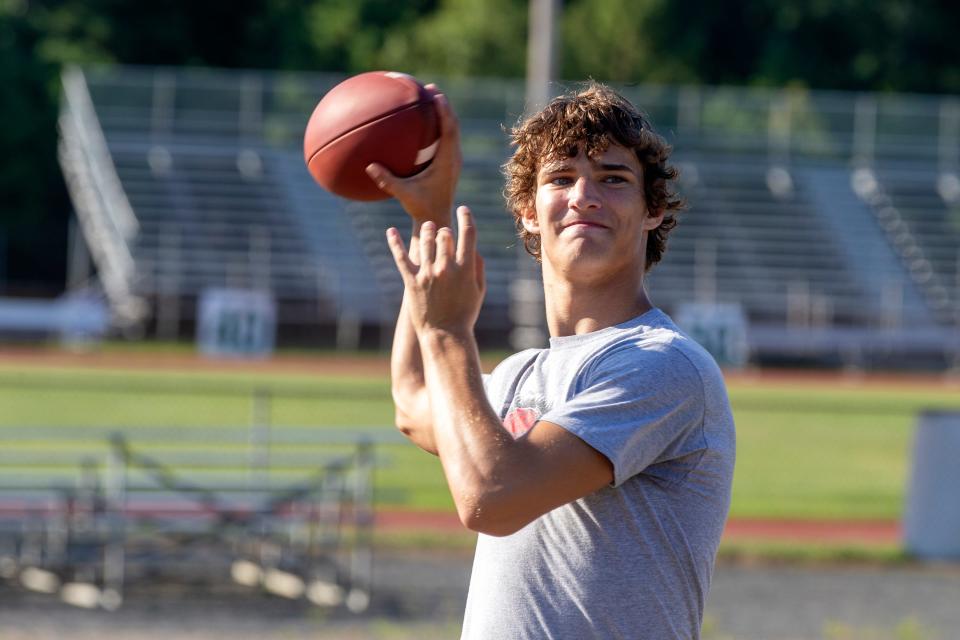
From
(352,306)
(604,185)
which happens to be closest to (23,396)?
(352,306)

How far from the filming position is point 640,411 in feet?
7.50

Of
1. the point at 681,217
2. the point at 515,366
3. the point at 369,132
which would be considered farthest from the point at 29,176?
Answer: the point at 515,366

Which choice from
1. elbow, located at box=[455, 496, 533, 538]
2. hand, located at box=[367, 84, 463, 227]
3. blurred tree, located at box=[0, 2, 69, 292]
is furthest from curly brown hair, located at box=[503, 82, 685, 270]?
blurred tree, located at box=[0, 2, 69, 292]

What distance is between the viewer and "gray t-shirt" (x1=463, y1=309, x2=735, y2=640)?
2287 mm

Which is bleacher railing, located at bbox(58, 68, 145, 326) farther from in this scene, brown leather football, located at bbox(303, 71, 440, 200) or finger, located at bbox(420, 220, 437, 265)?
A: finger, located at bbox(420, 220, 437, 265)

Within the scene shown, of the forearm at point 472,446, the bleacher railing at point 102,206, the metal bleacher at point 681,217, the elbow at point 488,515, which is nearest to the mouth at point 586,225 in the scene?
the forearm at point 472,446

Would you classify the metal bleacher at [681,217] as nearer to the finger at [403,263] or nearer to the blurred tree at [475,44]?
the blurred tree at [475,44]

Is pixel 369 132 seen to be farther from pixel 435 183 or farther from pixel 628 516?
pixel 628 516

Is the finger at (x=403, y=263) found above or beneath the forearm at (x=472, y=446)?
above

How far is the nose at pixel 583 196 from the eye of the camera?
94.6 inches

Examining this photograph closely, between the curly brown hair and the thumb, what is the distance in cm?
21

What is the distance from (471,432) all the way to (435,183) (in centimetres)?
59

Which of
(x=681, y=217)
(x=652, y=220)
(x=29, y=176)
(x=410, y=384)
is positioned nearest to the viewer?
(x=652, y=220)

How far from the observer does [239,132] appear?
3259 centimetres
